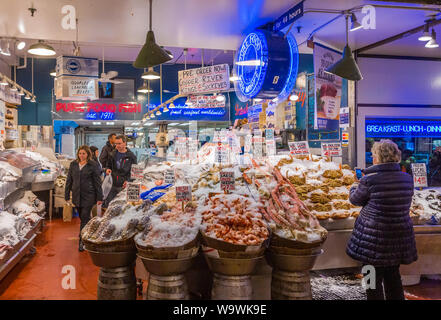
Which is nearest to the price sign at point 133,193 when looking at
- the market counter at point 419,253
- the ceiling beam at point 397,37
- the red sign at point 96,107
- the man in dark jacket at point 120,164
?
the market counter at point 419,253

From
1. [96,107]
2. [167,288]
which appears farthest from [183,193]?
[96,107]

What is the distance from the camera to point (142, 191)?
446 cm

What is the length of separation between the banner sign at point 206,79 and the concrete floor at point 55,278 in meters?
3.32

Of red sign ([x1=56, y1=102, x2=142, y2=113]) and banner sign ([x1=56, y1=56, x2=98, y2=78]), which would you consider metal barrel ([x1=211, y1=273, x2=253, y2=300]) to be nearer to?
banner sign ([x1=56, y1=56, x2=98, y2=78])

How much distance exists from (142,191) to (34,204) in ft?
11.8

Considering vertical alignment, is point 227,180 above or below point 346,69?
below

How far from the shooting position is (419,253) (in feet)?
14.0

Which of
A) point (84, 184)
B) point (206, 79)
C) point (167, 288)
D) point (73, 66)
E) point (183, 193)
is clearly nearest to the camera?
point (167, 288)

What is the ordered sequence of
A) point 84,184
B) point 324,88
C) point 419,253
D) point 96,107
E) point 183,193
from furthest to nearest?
point 96,107 → point 324,88 → point 84,184 → point 419,253 → point 183,193

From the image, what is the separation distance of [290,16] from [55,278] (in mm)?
4706

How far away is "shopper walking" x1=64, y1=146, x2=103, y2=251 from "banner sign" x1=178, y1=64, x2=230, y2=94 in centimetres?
207

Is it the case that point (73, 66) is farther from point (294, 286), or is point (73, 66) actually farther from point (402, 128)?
point (402, 128)

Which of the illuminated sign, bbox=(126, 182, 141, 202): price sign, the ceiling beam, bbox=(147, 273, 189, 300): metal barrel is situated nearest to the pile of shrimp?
bbox=(147, 273, 189, 300): metal barrel
